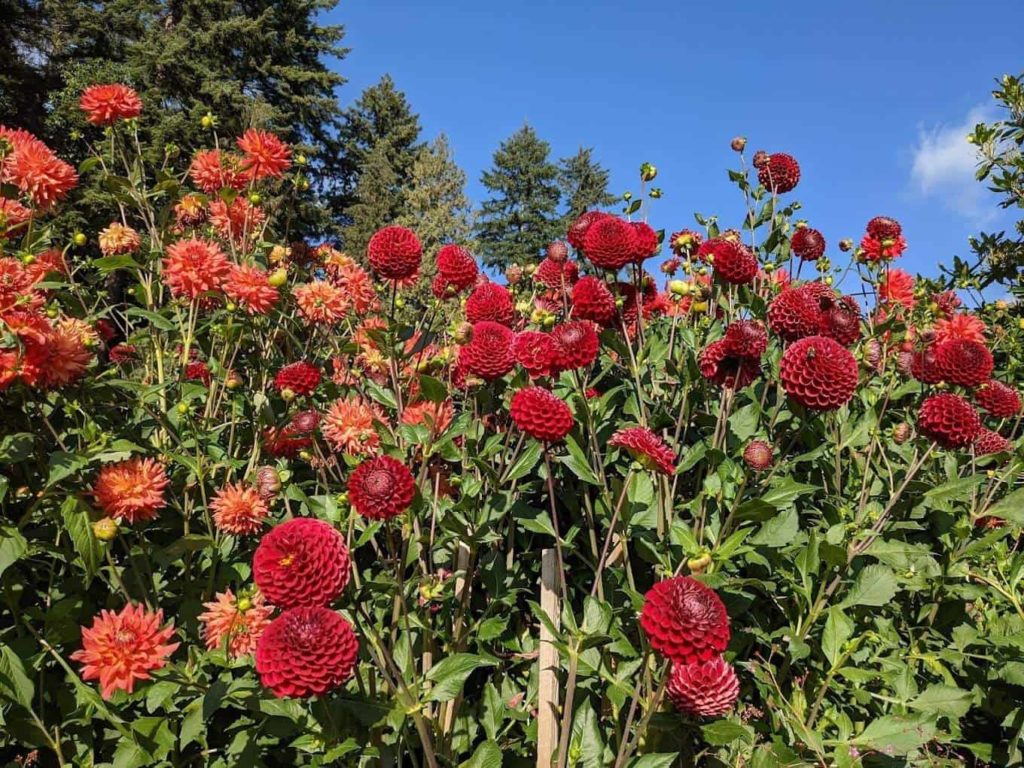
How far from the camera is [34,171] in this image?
75.5 inches

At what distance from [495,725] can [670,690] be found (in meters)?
0.53

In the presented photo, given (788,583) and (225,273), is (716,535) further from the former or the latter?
(225,273)

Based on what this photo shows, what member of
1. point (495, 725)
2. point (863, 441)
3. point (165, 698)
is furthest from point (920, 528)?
point (165, 698)

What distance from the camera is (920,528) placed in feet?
6.49

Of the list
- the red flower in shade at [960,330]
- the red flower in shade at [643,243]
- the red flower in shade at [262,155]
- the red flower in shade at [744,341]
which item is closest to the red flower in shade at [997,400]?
the red flower in shade at [960,330]

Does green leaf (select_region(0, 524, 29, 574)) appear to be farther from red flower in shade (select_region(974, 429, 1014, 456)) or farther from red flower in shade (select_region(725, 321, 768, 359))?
red flower in shade (select_region(974, 429, 1014, 456))

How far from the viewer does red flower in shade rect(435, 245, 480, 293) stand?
87.4 inches

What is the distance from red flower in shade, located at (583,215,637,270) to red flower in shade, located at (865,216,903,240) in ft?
3.73

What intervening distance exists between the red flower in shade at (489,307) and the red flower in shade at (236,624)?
41.4 inches

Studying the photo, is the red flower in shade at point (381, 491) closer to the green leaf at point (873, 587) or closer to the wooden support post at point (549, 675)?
the wooden support post at point (549, 675)

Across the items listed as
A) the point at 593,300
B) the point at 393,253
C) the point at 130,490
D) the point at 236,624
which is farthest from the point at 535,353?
the point at 130,490

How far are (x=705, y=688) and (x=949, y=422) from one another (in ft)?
3.07

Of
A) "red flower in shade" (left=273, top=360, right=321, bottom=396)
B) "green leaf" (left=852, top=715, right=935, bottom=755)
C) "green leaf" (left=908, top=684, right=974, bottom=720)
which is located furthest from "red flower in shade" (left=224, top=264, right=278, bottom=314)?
"green leaf" (left=908, top=684, right=974, bottom=720)

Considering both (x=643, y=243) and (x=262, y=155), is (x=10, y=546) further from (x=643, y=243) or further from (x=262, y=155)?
(x=643, y=243)
